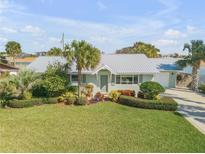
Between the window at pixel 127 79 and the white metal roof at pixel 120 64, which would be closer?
the white metal roof at pixel 120 64

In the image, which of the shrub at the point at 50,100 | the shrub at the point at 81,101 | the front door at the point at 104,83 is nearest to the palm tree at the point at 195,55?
the front door at the point at 104,83

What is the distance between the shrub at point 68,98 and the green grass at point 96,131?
2492 mm

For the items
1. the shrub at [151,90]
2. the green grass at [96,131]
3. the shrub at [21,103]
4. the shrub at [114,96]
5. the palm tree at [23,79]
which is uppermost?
the palm tree at [23,79]

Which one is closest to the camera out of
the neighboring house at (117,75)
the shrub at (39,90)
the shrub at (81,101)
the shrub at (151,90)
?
the shrub at (151,90)

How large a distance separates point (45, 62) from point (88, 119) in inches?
788

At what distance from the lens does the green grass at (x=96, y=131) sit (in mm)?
12367

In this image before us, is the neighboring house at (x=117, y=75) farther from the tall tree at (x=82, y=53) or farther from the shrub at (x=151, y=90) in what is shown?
the shrub at (x=151, y=90)

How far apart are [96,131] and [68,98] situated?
10624 mm

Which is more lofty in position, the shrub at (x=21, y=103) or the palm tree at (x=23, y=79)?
the palm tree at (x=23, y=79)

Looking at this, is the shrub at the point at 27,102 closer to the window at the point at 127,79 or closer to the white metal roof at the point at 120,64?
A: the white metal roof at the point at 120,64

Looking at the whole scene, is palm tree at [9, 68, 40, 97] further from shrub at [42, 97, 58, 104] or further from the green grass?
the green grass

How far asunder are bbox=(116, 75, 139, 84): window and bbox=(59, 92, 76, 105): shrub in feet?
27.5

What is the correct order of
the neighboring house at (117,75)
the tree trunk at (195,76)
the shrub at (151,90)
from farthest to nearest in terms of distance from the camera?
1. the tree trunk at (195,76)
2. the neighboring house at (117,75)
3. the shrub at (151,90)

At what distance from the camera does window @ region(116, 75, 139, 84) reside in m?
32.9
